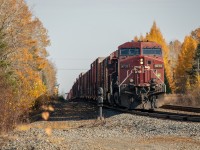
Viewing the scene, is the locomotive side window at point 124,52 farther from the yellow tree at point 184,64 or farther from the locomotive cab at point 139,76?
the yellow tree at point 184,64

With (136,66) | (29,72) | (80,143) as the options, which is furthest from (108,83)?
(80,143)

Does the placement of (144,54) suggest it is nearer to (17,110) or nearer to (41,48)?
(17,110)

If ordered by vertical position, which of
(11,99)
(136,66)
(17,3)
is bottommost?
(11,99)

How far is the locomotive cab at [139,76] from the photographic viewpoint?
20.1m

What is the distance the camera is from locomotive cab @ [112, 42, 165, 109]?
20078 millimetres

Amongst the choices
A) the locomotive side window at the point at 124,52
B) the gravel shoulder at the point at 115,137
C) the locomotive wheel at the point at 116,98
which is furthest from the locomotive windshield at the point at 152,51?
the gravel shoulder at the point at 115,137

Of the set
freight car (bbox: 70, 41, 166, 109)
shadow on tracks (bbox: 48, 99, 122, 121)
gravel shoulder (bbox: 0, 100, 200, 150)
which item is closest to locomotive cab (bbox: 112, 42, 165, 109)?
freight car (bbox: 70, 41, 166, 109)

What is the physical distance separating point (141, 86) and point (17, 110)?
7.75m

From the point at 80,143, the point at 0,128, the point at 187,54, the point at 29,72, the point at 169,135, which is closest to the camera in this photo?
the point at 80,143

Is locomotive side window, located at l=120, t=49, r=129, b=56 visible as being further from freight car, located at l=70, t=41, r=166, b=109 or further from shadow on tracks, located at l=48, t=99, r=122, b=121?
shadow on tracks, located at l=48, t=99, r=122, b=121

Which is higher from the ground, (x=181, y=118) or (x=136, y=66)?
(x=136, y=66)

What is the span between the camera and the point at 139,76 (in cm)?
2066

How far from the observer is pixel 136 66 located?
68.2ft

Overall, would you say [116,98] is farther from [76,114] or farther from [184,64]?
[184,64]
